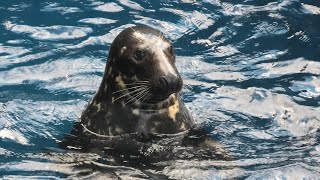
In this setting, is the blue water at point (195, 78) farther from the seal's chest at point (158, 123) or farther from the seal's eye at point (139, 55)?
the seal's eye at point (139, 55)

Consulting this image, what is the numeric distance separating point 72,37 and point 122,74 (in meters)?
3.17

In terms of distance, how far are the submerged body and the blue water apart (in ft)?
1.43

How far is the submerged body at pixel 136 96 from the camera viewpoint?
24.6 feet

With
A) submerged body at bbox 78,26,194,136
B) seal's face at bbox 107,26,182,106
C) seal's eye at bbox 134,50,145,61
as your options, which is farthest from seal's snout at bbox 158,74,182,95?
seal's eye at bbox 134,50,145,61

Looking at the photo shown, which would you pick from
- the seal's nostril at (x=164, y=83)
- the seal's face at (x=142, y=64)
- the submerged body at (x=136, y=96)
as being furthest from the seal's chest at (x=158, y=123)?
the seal's nostril at (x=164, y=83)

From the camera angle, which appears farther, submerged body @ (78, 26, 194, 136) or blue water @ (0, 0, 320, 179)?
submerged body @ (78, 26, 194, 136)

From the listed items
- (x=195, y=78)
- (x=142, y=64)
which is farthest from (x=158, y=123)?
(x=195, y=78)

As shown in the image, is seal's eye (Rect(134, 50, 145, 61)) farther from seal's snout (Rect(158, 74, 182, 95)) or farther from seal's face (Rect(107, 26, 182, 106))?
seal's snout (Rect(158, 74, 182, 95))

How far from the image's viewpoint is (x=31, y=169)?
7.38 meters

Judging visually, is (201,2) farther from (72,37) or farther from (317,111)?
(317,111)

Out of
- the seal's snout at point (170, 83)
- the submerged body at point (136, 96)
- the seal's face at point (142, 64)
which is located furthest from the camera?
the submerged body at point (136, 96)

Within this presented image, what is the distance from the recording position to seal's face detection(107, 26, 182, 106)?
7.30 m

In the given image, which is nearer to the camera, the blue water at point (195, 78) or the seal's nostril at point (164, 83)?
the seal's nostril at point (164, 83)

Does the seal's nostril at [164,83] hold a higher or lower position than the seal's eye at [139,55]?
lower
